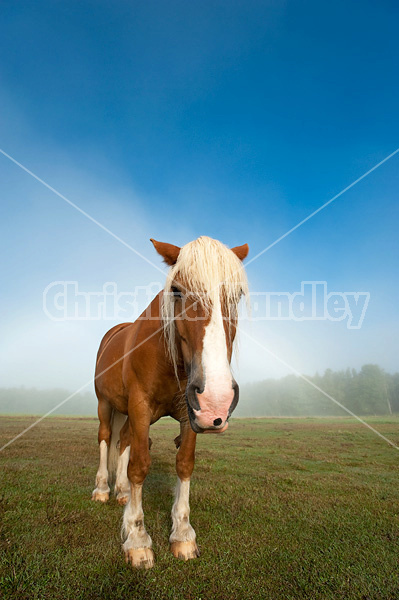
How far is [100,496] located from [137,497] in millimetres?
2112

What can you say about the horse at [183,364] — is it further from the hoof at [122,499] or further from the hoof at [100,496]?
the hoof at [100,496]

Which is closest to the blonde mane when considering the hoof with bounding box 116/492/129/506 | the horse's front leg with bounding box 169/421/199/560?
the horse's front leg with bounding box 169/421/199/560

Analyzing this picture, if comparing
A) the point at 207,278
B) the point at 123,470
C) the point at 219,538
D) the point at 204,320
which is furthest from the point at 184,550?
the point at 207,278

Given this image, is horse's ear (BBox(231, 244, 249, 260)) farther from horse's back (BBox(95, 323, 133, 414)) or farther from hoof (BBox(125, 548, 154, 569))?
hoof (BBox(125, 548, 154, 569))

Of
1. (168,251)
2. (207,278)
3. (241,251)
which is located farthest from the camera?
(241,251)

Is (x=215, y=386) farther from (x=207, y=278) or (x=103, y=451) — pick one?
(x=103, y=451)

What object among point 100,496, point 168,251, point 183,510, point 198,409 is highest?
point 168,251

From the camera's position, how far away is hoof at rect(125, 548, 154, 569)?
9.83 ft

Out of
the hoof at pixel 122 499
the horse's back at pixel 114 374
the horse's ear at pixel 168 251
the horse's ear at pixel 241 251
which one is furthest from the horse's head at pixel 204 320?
the hoof at pixel 122 499

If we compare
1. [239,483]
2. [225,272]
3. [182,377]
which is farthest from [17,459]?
[225,272]

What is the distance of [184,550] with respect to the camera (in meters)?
3.24

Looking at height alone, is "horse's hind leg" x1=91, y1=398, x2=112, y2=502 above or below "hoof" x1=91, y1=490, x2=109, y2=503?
above

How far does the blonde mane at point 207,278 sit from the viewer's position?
2883 mm

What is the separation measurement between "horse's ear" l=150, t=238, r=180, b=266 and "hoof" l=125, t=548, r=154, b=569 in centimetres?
284
